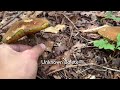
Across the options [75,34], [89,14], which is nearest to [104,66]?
[75,34]

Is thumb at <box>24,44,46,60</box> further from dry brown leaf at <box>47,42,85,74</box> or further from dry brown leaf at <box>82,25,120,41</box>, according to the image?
dry brown leaf at <box>82,25,120,41</box>

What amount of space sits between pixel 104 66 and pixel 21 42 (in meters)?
0.66

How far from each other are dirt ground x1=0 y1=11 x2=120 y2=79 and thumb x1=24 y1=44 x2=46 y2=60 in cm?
6

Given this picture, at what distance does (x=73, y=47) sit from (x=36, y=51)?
0.32 meters

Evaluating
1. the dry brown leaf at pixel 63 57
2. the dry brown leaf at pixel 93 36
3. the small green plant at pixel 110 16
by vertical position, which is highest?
the small green plant at pixel 110 16

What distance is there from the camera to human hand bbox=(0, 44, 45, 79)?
189cm

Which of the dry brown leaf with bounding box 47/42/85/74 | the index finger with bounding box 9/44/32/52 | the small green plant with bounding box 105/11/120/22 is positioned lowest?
the dry brown leaf with bounding box 47/42/85/74

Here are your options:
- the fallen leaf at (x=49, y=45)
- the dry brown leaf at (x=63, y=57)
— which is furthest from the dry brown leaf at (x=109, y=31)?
the fallen leaf at (x=49, y=45)

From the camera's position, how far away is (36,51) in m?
2.02

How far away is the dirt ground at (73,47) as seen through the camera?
2037mm

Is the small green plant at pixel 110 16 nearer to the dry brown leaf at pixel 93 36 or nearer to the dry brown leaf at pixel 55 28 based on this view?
the dry brown leaf at pixel 93 36

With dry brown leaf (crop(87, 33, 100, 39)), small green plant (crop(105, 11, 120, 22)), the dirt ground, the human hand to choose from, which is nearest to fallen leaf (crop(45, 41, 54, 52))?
the dirt ground

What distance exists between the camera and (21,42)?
217cm

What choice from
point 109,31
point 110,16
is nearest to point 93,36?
point 109,31
